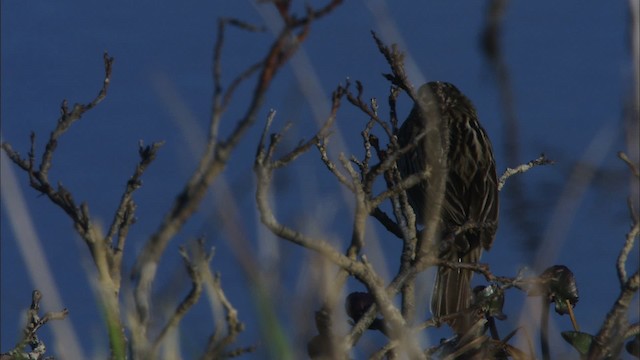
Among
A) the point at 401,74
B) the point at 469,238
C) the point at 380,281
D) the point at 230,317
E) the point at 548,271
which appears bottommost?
the point at 230,317

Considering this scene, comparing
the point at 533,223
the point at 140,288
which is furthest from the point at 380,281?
the point at 140,288

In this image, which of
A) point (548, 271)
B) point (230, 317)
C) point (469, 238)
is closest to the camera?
point (230, 317)

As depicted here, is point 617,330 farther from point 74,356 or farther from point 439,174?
point 74,356

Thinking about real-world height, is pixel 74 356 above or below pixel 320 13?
below

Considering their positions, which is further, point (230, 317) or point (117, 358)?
point (117, 358)

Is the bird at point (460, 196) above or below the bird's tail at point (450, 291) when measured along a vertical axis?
above

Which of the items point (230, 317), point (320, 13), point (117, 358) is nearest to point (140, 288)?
point (230, 317)

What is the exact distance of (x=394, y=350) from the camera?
2000 mm

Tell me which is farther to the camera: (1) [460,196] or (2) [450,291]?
(1) [460,196]

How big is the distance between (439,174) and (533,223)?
1.21ft

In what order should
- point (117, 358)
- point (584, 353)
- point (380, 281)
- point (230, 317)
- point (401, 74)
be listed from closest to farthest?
point (230, 317) < point (117, 358) < point (380, 281) < point (584, 353) < point (401, 74)

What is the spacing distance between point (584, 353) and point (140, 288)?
2.91 ft

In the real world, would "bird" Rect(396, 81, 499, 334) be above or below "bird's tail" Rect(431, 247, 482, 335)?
above

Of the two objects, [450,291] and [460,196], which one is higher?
[460,196]
